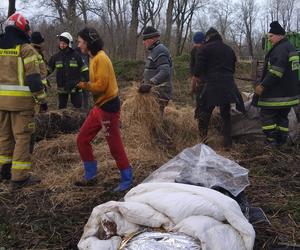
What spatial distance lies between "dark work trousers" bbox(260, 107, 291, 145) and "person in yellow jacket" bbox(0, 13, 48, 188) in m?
3.28

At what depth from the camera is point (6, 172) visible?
5.20 m

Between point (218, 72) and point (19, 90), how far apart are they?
290cm

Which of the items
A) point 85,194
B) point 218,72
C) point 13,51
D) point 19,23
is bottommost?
point 85,194

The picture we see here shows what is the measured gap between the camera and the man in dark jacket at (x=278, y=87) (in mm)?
6270

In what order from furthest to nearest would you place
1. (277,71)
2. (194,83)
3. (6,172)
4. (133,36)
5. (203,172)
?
(133,36)
(194,83)
(277,71)
(6,172)
(203,172)

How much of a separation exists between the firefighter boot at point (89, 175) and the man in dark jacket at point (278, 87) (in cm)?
279

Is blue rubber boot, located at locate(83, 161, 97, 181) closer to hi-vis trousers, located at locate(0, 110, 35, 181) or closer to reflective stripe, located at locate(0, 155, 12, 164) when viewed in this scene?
hi-vis trousers, located at locate(0, 110, 35, 181)

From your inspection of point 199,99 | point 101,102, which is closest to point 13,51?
point 101,102

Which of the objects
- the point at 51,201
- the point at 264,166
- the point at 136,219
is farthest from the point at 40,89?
the point at 264,166

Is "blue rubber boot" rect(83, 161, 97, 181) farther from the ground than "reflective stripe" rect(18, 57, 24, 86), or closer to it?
closer to it

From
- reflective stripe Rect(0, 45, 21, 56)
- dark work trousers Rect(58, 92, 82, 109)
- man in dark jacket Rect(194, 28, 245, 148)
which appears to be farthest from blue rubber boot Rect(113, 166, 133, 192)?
dark work trousers Rect(58, 92, 82, 109)

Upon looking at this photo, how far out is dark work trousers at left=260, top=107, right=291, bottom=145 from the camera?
645 centimetres

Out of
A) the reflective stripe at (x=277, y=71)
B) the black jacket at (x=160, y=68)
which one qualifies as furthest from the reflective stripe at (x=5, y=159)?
the reflective stripe at (x=277, y=71)

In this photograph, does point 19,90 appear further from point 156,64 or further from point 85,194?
point 156,64
